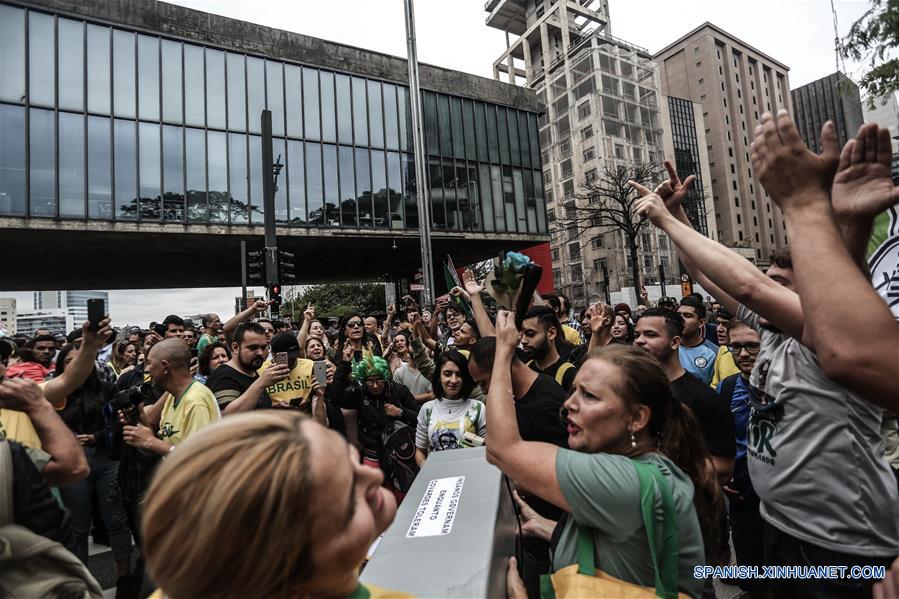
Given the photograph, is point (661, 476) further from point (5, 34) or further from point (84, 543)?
point (5, 34)

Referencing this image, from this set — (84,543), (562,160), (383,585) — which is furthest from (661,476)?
(562,160)

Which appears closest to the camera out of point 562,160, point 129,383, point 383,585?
point 383,585

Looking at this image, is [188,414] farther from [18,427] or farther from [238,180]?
[238,180]

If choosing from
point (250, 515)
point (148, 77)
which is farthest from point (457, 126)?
point (250, 515)

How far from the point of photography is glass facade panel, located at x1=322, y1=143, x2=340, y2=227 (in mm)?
19781

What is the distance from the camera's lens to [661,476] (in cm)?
139

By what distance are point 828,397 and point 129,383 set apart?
18.9 feet

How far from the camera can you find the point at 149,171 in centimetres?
1686

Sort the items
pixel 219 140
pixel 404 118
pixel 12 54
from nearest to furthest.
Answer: pixel 12 54
pixel 219 140
pixel 404 118

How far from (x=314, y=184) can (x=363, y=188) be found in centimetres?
212

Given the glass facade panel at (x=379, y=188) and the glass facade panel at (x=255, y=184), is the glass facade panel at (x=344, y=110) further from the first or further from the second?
the glass facade panel at (x=255, y=184)

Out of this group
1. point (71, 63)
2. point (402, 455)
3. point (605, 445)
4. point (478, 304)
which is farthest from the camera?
point (71, 63)

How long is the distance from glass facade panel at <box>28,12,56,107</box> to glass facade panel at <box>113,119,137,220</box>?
1.98m

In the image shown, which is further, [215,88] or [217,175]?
[215,88]
